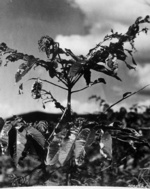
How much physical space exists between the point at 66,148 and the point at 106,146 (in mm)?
116

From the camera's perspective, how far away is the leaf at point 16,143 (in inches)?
36.1

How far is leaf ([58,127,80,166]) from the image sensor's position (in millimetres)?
886

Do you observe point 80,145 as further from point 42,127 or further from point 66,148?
point 42,127

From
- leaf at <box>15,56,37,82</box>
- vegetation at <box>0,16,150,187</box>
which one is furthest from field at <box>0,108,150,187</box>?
leaf at <box>15,56,37,82</box>

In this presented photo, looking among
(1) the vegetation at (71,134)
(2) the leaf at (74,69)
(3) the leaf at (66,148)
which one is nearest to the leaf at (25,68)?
(1) the vegetation at (71,134)

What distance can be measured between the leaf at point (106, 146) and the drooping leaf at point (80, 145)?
5 cm

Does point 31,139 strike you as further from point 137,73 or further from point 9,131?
point 137,73

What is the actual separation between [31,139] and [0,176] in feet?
1.99

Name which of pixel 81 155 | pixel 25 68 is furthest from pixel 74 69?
pixel 81 155

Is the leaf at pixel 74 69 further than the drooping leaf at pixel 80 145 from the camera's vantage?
Yes

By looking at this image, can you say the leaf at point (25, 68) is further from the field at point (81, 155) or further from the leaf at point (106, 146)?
the leaf at point (106, 146)

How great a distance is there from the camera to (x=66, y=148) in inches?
35.8

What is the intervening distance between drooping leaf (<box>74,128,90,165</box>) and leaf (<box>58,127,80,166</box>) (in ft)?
0.06

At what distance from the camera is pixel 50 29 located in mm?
1424
